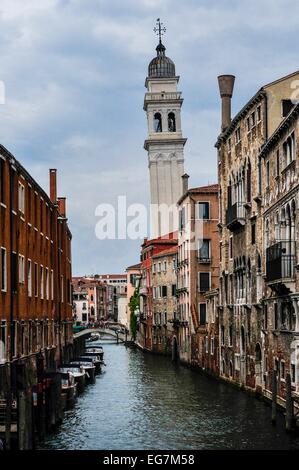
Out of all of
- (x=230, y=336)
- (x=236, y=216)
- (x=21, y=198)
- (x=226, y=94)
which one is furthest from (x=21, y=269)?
(x=226, y=94)

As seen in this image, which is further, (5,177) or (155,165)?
(155,165)

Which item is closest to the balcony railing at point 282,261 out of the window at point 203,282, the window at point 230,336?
the window at point 230,336

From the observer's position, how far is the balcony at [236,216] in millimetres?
38094

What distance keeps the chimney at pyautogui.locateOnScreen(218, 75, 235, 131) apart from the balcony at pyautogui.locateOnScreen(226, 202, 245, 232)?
18.6 ft

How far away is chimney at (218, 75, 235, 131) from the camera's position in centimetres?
4362

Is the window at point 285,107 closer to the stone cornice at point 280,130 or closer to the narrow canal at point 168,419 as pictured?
the stone cornice at point 280,130

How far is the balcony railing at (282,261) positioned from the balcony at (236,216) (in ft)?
24.6

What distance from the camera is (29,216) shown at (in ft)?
116

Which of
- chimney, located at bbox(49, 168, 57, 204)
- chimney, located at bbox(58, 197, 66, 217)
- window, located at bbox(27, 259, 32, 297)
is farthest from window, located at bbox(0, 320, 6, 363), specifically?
chimney, located at bbox(58, 197, 66, 217)

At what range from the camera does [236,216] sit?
38500mm

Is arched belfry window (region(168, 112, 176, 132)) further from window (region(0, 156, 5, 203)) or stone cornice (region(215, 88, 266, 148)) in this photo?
window (region(0, 156, 5, 203))

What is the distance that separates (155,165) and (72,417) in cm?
6855
